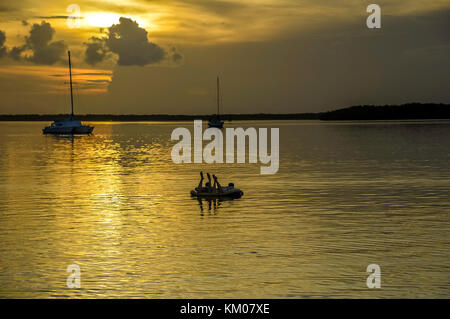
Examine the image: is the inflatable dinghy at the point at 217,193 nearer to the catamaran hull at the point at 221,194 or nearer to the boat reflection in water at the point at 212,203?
the catamaran hull at the point at 221,194

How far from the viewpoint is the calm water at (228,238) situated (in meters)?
18.5

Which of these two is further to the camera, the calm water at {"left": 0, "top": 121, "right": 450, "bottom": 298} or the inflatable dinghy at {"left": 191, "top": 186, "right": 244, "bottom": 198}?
the inflatable dinghy at {"left": 191, "top": 186, "right": 244, "bottom": 198}

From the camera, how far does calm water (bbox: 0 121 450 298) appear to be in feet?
60.7

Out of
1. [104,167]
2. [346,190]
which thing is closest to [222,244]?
[346,190]

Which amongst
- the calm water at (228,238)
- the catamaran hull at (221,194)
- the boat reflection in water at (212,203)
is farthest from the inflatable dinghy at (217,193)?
the calm water at (228,238)

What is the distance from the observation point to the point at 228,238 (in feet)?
83.1

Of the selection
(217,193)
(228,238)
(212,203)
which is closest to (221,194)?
(217,193)

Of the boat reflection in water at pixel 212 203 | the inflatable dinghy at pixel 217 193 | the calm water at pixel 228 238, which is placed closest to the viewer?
the calm water at pixel 228 238

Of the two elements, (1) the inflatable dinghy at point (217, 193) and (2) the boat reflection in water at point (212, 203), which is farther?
(1) the inflatable dinghy at point (217, 193)

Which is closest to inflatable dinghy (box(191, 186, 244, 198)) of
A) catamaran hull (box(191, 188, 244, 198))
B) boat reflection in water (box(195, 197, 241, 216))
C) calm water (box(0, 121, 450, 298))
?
catamaran hull (box(191, 188, 244, 198))

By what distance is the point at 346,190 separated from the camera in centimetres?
4194

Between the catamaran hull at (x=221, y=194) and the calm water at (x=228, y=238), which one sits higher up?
the catamaran hull at (x=221, y=194)

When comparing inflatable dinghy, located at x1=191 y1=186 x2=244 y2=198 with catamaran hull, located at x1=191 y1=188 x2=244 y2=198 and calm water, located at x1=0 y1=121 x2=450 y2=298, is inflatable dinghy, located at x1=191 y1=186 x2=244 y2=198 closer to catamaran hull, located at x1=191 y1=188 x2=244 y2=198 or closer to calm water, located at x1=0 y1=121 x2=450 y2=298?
catamaran hull, located at x1=191 y1=188 x2=244 y2=198

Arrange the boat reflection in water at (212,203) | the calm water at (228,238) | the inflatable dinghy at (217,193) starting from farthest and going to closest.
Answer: the inflatable dinghy at (217,193)
the boat reflection in water at (212,203)
the calm water at (228,238)
